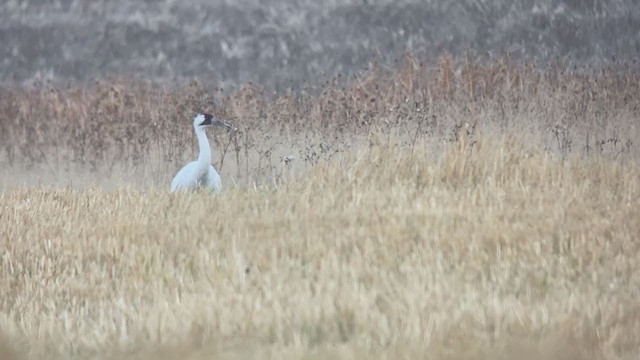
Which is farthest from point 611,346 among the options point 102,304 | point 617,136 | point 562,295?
point 617,136

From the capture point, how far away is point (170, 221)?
14.3 ft

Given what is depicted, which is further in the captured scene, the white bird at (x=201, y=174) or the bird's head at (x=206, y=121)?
the bird's head at (x=206, y=121)

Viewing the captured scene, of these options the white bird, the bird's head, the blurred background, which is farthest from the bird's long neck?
the blurred background

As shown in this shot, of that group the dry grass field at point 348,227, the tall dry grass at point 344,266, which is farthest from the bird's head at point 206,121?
the tall dry grass at point 344,266

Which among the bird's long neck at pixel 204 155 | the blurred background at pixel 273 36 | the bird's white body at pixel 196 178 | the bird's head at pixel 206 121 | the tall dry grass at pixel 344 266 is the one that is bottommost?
the tall dry grass at pixel 344 266

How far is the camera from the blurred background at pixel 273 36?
831 cm

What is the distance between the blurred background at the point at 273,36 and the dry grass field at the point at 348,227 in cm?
74

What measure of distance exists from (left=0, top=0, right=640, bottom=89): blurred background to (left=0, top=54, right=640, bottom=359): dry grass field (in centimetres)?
74

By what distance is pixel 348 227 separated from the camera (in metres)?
4.04

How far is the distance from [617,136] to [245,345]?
396cm

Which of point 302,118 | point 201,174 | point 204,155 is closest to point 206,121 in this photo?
point 204,155

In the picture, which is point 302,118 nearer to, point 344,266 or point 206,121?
point 206,121

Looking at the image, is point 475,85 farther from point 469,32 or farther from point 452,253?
point 452,253

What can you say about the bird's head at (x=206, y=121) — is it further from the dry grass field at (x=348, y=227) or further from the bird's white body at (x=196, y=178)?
the bird's white body at (x=196, y=178)
